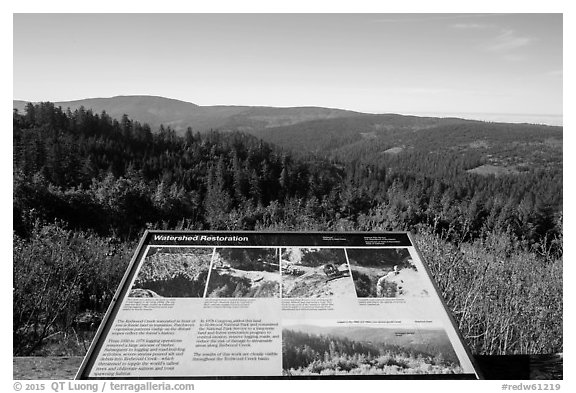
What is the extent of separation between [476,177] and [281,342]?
9706 millimetres

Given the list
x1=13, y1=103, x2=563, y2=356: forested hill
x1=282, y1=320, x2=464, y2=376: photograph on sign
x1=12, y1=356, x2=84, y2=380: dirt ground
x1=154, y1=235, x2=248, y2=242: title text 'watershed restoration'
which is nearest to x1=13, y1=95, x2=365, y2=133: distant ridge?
x1=13, y1=103, x2=563, y2=356: forested hill

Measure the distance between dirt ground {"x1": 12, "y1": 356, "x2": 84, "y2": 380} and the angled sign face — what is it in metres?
0.36

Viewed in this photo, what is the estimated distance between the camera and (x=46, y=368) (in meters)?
2.49

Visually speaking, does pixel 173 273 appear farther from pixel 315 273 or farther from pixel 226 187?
pixel 226 187

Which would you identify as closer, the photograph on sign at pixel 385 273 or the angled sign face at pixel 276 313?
the angled sign face at pixel 276 313

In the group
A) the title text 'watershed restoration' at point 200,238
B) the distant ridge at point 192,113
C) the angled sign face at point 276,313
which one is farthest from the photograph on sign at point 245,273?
the distant ridge at point 192,113

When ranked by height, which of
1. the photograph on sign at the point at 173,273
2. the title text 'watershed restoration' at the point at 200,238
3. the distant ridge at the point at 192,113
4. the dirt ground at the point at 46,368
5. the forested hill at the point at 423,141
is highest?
the distant ridge at the point at 192,113

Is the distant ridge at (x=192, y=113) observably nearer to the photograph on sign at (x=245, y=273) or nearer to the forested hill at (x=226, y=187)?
the forested hill at (x=226, y=187)

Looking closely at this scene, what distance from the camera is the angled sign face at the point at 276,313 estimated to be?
7.17 ft

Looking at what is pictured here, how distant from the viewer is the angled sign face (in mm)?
2186

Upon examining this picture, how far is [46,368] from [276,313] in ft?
4.10

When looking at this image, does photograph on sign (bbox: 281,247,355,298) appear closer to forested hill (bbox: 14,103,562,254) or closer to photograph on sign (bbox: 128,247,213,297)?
photograph on sign (bbox: 128,247,213,297)

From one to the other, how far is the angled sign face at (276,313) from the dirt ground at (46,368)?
36 cm
